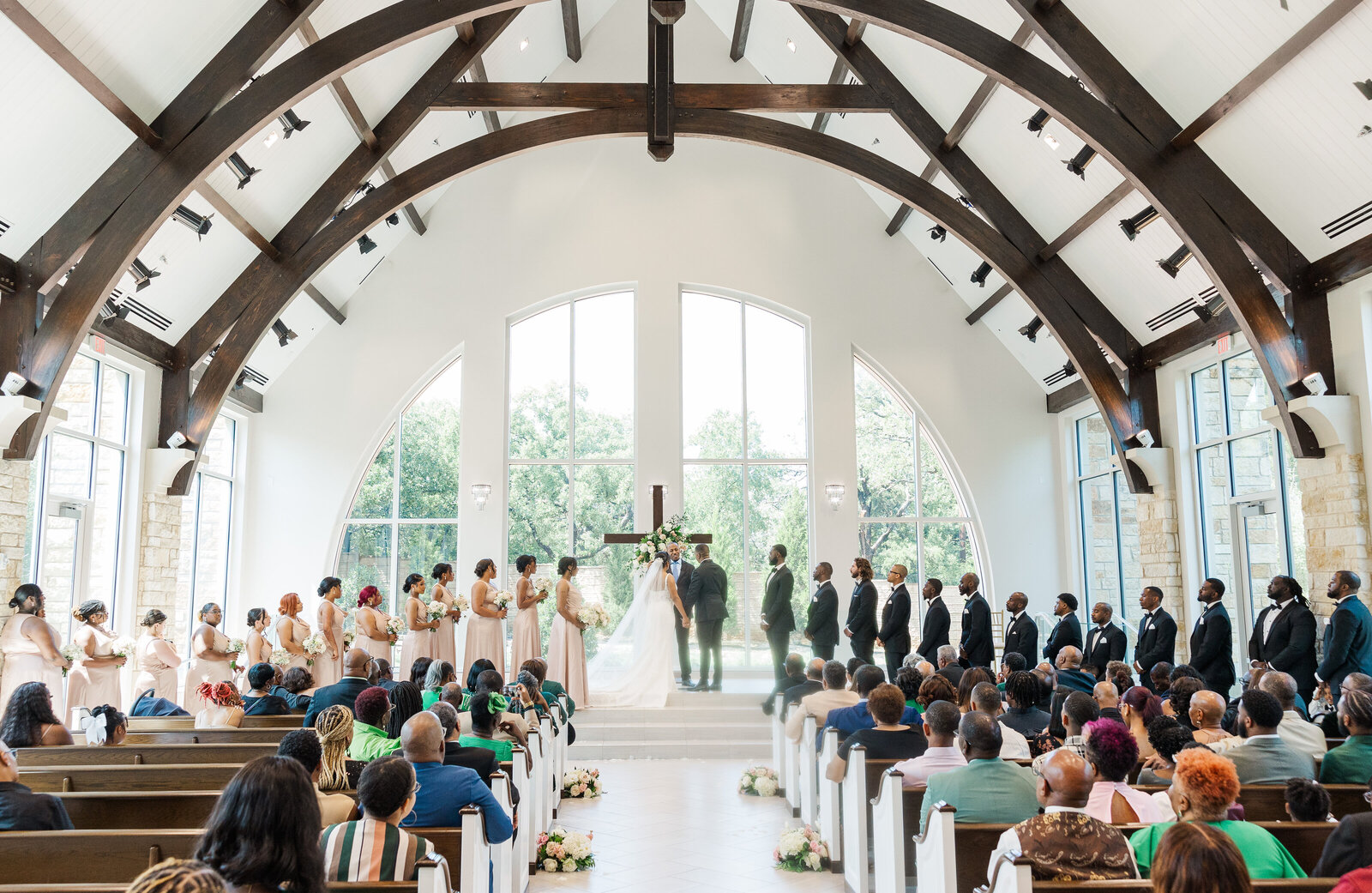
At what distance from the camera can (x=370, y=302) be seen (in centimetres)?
1259

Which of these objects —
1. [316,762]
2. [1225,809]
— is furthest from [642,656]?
[1225,809]

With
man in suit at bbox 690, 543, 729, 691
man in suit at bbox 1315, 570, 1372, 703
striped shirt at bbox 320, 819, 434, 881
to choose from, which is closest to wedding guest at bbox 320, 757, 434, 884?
striped shirt at bbox 320, 819, 434, 881

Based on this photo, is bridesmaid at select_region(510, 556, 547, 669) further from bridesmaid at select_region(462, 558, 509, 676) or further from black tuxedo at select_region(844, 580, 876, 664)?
black tuxedo at select_region(844, 580, 876, 664)

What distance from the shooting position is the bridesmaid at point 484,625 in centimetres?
895

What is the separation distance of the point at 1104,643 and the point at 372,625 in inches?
233

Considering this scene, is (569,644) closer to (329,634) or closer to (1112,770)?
(329,634)

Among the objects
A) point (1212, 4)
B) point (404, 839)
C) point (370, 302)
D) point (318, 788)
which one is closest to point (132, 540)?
point (370, 302)

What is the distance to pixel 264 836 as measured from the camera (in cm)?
198

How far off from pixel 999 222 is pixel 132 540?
8829 mm

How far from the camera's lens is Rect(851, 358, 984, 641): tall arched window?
12.5m

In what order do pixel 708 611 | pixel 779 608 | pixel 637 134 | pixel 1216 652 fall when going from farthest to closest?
1. pixel 708 611
2. pixel 779 608
3. pixel 637 134
4. pixel 1216 652

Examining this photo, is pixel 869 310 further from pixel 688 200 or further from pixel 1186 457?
pixel 1186 457

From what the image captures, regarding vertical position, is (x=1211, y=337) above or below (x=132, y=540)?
above

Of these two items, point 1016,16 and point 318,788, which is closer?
point 318,788
